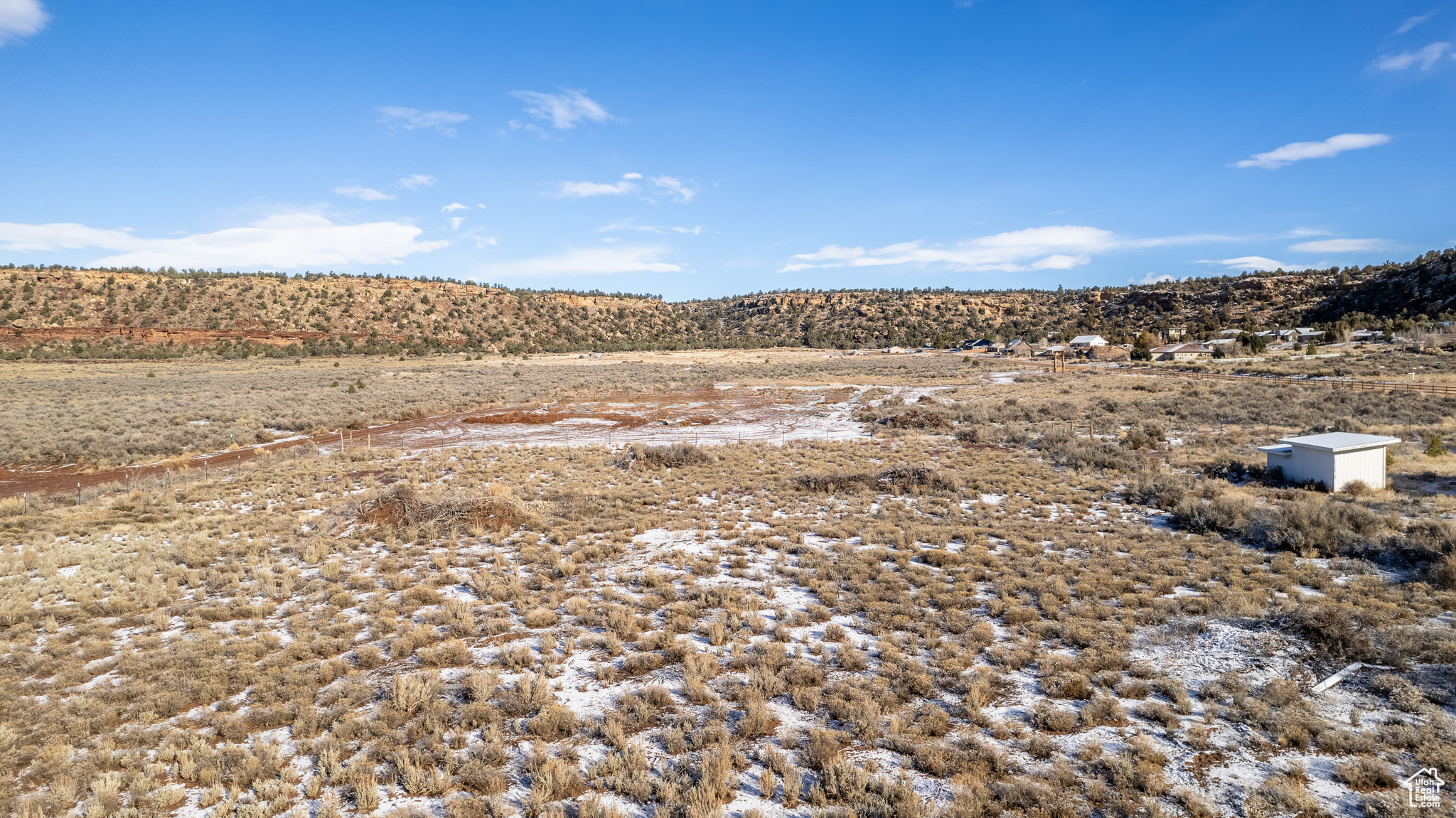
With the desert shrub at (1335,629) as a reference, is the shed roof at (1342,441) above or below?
above

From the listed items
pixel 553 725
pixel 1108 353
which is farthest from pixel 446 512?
pixel 1108 353

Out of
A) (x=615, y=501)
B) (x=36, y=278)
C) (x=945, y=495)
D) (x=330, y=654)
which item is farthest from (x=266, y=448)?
(x=36, y=278)

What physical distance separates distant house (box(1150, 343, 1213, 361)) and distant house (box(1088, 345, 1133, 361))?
2955mm

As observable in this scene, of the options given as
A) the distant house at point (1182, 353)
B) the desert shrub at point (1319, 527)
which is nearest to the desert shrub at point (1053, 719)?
the desert shrub at point (1319, 527)

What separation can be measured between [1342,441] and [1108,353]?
6945 cm

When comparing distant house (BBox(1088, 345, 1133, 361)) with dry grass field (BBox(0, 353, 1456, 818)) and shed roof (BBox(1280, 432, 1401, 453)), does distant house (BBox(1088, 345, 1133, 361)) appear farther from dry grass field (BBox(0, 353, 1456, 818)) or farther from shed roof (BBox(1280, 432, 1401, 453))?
shed roof (BBox(1280, 432, 1401, 453))

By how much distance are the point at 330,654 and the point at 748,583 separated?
5.84 meters

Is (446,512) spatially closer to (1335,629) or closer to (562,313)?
(1335,629)

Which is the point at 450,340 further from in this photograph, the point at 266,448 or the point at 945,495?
the point at 945,495

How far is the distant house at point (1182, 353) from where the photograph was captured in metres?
65.6

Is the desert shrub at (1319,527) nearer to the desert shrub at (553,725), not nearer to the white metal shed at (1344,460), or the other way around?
the white metal shed at (1344,460)

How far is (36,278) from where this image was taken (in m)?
72.1
